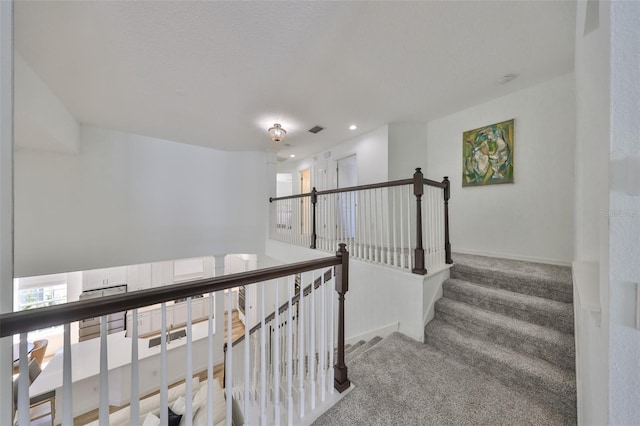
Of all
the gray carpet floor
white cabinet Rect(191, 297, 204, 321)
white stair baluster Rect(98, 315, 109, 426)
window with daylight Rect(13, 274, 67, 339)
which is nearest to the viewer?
white stair baluster Rect(98, 315, 109, 426)

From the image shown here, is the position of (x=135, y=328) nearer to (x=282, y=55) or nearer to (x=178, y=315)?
(x=282, y=55)

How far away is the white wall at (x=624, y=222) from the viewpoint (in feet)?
1.44

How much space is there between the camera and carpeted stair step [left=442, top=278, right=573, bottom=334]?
182 centimetres

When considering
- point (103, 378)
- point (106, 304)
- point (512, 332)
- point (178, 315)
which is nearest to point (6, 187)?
point (106, 304)

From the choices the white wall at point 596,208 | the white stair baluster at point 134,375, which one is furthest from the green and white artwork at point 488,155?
the white stair baluster at point 134,375

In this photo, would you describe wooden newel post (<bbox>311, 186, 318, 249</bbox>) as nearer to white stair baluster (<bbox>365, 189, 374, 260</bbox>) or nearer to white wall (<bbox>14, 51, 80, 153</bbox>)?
white stair baluster (<bbox>365, 189, 374, 260</bbox>)

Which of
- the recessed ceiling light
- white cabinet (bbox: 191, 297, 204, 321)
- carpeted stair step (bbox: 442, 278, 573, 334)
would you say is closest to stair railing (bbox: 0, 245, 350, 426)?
carpeted stair step (bbox: 442, 278, 573, 334)

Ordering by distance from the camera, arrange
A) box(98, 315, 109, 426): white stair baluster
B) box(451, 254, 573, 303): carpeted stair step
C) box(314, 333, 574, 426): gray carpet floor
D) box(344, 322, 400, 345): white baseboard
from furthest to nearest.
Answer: box(344, 322, 400, 345): white baseboard → box(451, 254, 573, 303): carpeted stair step → box(314, 333, 574, 426): gray carpet floor → box(98, 315, 109, 426): white stair baluster

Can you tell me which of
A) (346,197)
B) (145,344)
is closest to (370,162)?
(346,197)

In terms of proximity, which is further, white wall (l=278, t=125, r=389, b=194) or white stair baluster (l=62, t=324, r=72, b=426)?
white wall (l=278, t=125, r=389, b=194)

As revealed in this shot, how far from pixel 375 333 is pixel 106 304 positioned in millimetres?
2490

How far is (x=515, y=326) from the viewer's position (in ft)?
6.29

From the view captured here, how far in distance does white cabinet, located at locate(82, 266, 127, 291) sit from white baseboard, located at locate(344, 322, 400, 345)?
6.38 m

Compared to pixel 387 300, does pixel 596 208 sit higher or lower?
higher
